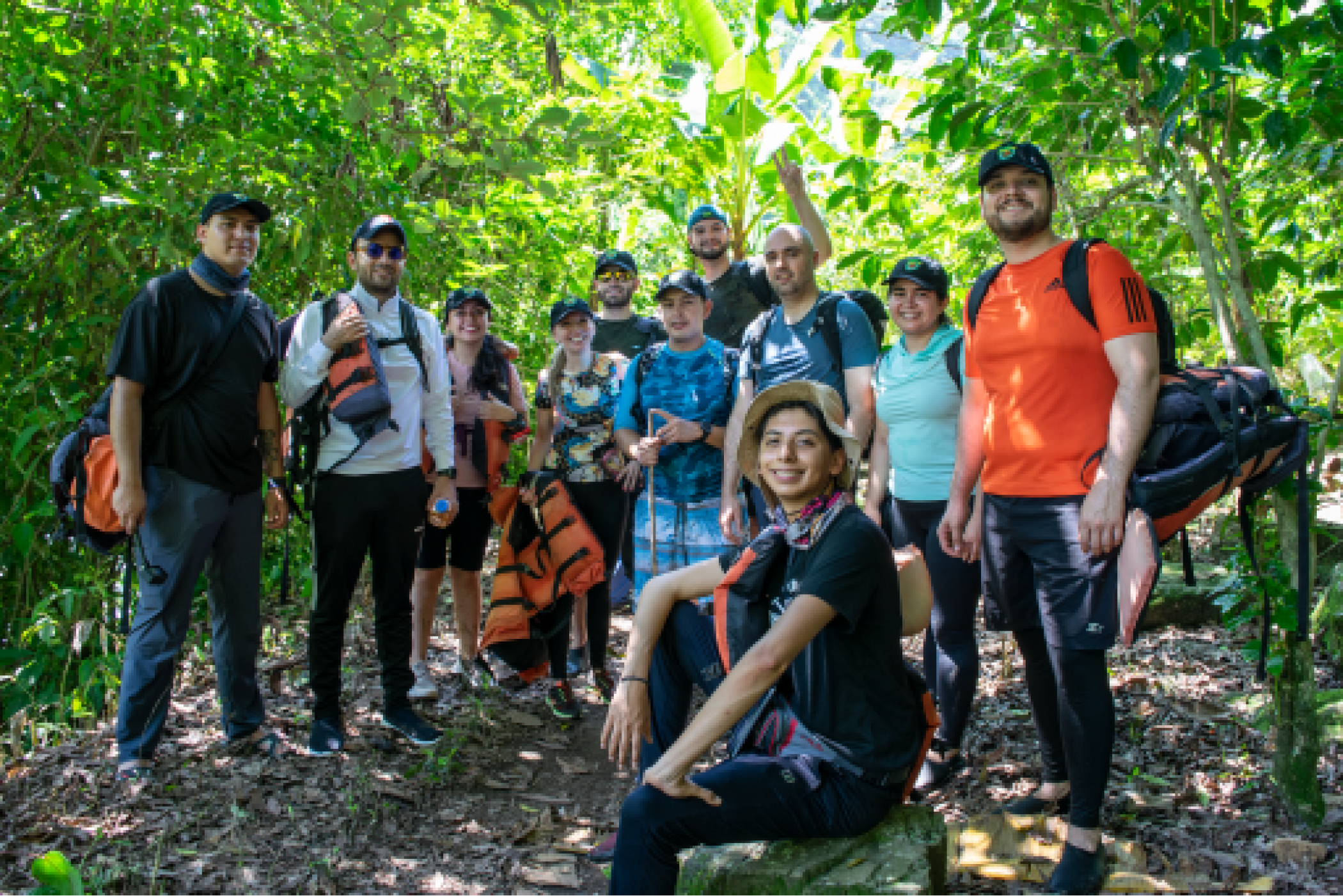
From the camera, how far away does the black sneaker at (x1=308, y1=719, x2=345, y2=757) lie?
4062 millimetres

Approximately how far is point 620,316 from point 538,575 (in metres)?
1.77

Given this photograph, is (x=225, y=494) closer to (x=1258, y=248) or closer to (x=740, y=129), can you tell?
(x=740, y=129)

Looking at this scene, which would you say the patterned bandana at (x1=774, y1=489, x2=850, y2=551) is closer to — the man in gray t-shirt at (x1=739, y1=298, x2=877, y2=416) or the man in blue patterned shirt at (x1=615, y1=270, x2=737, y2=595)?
the man in gray t-shirt at (x1=739, y1=298, x2=877, y2=416)

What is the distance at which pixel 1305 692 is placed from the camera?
3.08 meters

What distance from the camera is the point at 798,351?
4117mm

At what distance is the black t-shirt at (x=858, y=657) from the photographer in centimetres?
235

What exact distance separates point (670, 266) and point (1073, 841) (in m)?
9.02

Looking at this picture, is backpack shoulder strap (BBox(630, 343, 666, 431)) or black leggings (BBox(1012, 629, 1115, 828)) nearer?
black leggings (BBox(1012, 629, 1115, 828))

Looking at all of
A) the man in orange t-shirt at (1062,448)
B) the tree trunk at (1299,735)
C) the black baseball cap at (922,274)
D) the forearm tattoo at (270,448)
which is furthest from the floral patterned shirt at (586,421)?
the tree trunk at (1299,735)

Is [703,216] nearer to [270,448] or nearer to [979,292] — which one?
[979,292]

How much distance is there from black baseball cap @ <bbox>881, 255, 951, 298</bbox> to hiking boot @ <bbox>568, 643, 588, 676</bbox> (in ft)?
9.49

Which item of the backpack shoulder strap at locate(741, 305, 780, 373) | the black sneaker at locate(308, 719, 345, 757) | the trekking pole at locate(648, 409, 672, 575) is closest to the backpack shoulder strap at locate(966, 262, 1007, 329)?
the backpack shoulder strap at locate(741, 305, 780, 373)

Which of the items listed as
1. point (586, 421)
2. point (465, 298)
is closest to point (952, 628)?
point (586, 421)

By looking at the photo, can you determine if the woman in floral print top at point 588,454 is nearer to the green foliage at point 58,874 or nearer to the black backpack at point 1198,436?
the green foliage at point 58,874
